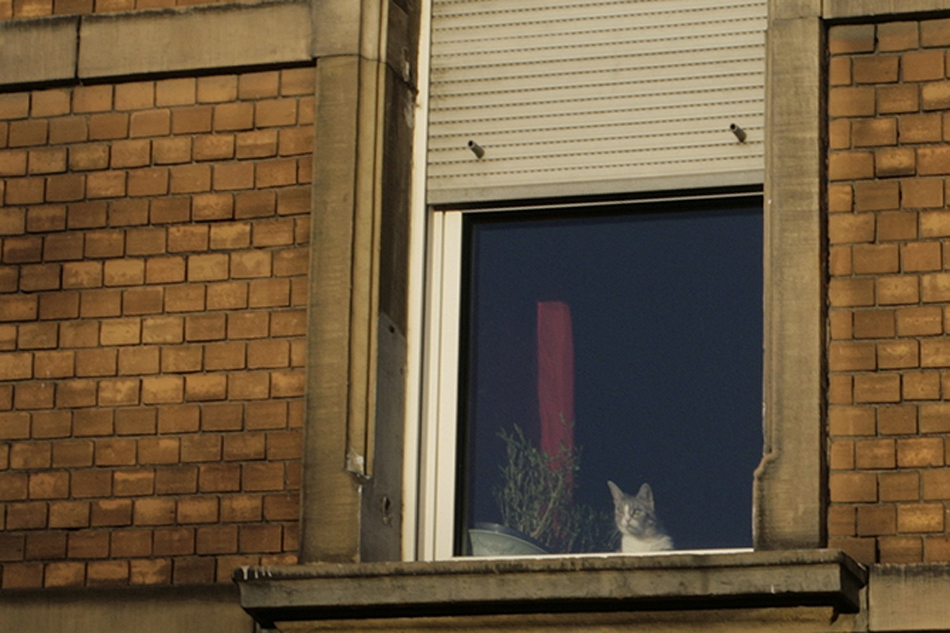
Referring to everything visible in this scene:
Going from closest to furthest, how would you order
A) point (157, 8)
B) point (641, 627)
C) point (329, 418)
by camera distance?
point (641, 627) < point (329, 418) < point (157, 8)

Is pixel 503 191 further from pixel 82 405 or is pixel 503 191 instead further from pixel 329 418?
pixel 82 405

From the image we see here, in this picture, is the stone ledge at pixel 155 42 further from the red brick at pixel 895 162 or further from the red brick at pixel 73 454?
the red brick at pixel 895 162

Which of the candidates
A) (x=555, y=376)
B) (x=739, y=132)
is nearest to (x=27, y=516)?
(x=555, y=376)

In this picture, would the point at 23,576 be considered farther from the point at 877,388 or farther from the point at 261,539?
the point at 877,388

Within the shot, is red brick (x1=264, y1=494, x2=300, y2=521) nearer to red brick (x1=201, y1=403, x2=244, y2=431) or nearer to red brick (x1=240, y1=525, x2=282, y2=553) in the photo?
red brick (x1=240, y1=525, x2=282, y2=553)

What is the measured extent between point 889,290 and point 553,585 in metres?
1.54

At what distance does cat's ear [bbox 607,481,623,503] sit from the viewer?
7.41m

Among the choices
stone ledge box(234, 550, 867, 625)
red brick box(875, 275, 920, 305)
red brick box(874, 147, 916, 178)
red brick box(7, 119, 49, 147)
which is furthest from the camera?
red brick box(7, 119, 49, 147)

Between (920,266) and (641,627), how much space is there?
1.56 metres

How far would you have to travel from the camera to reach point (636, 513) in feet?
24.1

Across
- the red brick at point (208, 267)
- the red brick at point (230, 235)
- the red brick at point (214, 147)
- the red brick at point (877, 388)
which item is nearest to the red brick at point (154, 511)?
the red brick at point (208, 267)

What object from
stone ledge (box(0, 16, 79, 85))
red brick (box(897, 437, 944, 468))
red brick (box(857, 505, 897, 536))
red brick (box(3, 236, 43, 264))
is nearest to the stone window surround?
red brick (box(857, 505, 897, 536))

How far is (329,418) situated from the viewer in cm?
736

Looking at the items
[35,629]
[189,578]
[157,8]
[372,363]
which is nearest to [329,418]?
[372,363]
